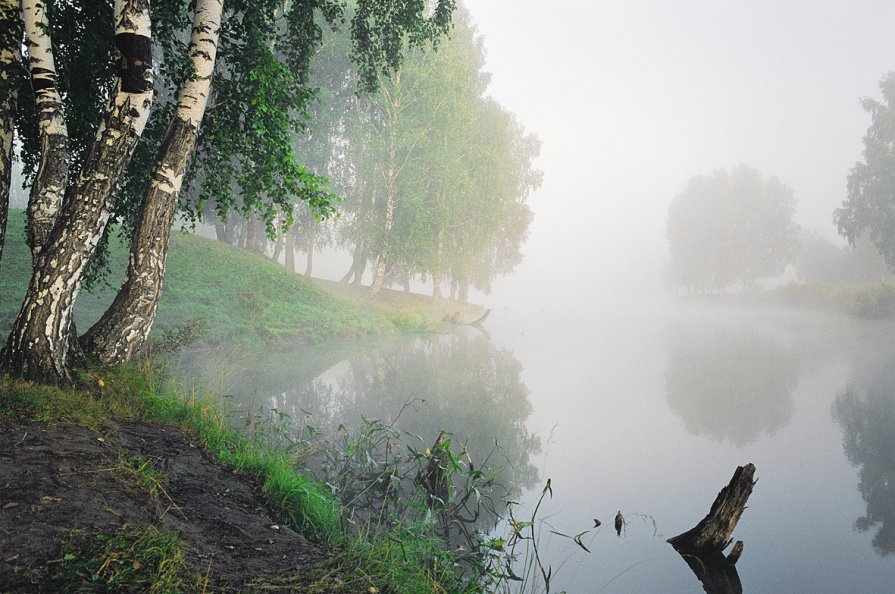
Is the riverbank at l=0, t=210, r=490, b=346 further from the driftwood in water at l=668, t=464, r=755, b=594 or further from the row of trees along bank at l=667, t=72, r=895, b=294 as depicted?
the row of trees along bank at l=667, t=72, r=895, b=294

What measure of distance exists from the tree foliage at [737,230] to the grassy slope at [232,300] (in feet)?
148

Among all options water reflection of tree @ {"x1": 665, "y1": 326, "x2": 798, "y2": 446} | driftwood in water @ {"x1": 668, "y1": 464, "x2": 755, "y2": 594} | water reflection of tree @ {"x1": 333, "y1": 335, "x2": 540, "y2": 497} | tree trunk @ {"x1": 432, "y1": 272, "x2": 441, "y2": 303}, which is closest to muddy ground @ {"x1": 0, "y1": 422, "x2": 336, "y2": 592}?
water reflection of tree @ {"x1": 333, "y1": 335, "x2": 540, "y2": 497}

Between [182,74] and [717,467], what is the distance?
9.15 meters

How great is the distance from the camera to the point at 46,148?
17.3 ft

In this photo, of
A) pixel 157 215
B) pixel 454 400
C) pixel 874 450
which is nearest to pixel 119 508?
pixel 157 215

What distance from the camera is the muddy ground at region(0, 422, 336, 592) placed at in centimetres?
244

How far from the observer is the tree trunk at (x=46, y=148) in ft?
16.9

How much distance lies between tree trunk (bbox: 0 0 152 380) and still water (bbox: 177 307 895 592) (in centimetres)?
401

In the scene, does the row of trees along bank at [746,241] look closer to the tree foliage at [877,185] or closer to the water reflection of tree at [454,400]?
the tree foliage at [877,185]

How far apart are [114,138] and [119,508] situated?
13.3ft

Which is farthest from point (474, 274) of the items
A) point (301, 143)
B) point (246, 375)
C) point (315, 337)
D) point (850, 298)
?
point (850, 298)

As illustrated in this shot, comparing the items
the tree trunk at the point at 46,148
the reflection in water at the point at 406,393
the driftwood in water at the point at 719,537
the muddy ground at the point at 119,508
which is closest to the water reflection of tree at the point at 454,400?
the reflection in water at the point at 406,393

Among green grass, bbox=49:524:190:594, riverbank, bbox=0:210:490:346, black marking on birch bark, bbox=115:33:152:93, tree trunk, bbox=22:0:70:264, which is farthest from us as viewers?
riverbank, bbox=0:210:490:346

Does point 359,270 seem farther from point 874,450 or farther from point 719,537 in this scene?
point 719,537
